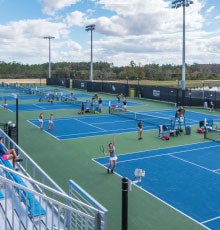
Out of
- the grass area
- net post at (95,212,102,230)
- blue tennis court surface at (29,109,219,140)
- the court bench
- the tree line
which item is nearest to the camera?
net post at (95,212,102,230)

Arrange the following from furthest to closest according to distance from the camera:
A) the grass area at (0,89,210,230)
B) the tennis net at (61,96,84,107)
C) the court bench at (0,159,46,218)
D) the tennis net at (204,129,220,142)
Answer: the tennis net at (61,96,84,107), the tennis net at (204,129,220,142), the grass area at (0,89,210,230), the court bench at (0,159,46,218)

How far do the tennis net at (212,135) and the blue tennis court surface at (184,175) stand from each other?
175cm

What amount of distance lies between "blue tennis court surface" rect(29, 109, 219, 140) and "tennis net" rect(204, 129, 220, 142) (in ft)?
14.6

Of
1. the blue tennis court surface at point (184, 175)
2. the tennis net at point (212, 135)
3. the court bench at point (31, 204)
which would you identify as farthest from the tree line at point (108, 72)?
the court bench at point (31, 204)

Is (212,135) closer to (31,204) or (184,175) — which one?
(184,175)

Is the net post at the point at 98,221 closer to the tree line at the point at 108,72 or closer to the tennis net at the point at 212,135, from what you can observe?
the tennis net at the point at 212,135

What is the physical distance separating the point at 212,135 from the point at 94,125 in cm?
988

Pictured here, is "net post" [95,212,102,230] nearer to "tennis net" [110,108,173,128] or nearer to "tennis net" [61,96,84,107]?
"tennis net" [110,108,173,128]

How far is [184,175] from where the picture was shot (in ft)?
53.2

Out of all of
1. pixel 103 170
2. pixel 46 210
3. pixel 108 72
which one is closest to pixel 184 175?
pixel 103 170

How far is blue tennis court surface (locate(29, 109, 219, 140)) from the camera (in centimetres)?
2617

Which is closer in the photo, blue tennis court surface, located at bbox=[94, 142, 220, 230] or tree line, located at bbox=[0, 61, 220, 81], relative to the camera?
blue tennis court surface, located at bbox=[94, 142, 220, 230]

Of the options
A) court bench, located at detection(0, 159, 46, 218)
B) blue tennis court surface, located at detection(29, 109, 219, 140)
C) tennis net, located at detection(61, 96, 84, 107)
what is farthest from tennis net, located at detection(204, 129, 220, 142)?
tennis net, located at detection(61, 96, 84, 107)

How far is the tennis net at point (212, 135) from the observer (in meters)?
24.2
